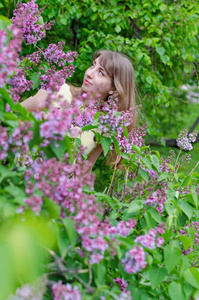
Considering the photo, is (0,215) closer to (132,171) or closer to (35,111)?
(35,111)

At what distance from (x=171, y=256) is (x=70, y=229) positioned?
16.9 inches

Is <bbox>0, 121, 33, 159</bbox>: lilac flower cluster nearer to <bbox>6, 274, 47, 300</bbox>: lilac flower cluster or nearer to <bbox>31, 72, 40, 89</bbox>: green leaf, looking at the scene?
<bbox>6, 274, 47, 300</bbox>: lilac flower cluster

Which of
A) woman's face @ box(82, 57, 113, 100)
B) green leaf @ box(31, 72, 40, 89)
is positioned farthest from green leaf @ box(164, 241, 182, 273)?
woman's face @ box(82, 57, 113, 100)

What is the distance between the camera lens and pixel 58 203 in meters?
1.20

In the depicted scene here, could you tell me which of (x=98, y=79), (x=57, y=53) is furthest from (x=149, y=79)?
(x=57, y=53)

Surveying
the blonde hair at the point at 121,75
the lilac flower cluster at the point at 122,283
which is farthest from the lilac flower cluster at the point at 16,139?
the blonde hair at the point at 121,75

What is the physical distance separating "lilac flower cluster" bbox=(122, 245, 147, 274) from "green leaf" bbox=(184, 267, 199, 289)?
0.23m

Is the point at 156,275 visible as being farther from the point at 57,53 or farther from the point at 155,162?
the point at 57,53

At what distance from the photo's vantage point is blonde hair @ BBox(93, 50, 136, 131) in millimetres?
2653

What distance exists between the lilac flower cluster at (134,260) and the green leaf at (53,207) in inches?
9.6

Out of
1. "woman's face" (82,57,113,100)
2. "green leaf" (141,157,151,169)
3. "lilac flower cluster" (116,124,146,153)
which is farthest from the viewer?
"woman's face" (82,57,113,100)

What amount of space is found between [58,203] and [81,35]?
309 cm

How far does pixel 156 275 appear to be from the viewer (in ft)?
4.51

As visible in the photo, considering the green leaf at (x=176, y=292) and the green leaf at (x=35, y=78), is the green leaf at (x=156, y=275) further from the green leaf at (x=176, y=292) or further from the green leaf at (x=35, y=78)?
the green leaf at (x=35, y=78)
